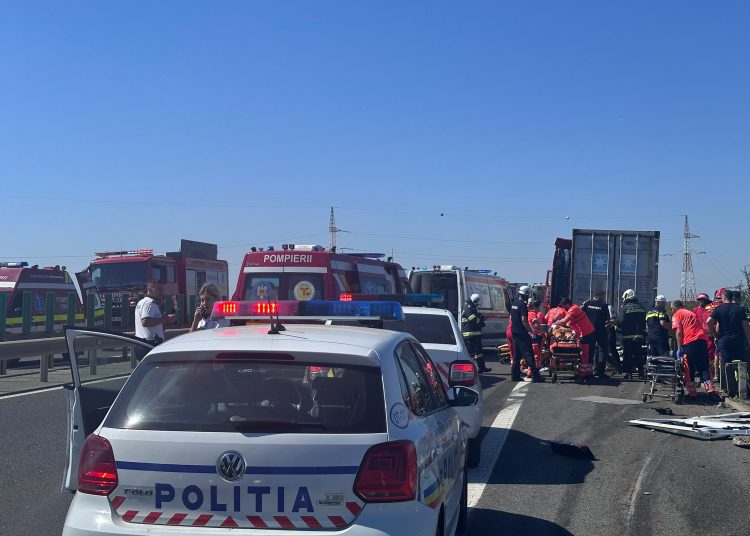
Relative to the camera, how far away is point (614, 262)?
23828 mm

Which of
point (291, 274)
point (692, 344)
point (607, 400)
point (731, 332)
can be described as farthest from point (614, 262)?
point (291, 274)

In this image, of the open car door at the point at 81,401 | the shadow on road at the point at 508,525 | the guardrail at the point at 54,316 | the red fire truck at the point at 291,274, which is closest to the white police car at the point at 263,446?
the open car door at the point at 81,401

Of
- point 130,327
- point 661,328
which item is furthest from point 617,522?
point 130,327

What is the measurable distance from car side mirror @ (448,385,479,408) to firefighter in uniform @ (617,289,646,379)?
12916 millimetres

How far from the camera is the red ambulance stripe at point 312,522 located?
3969 millimetres

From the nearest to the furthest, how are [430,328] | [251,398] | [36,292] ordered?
[251,398] < [430,328] < [36,292]

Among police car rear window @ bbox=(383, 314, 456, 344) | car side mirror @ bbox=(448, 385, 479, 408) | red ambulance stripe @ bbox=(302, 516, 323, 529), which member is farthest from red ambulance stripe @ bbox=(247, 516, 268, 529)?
police car rear window @ bbox=(383, 314, 456, 344)

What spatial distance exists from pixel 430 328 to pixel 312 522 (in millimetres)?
6865

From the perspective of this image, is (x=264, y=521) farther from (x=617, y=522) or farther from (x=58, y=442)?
(x=58, y=442)

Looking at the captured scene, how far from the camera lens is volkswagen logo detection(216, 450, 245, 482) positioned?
399 centimetres

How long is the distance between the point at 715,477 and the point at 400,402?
5.34 metres

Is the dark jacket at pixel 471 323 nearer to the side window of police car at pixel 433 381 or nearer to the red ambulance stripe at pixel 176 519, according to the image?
the side window of police car at pixel 433 381

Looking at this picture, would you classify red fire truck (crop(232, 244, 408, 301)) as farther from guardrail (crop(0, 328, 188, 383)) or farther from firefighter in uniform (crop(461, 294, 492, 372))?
firefighter in uniform (crop(461, 294, 492, 372))

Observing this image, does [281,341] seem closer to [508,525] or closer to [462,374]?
[508,525]
